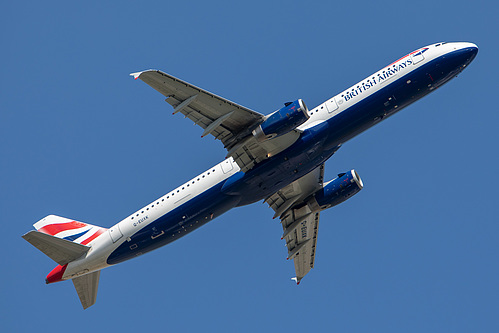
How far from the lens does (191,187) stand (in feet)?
172

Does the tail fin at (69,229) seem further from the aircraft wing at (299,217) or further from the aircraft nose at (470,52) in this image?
the aircraft nose at (470,52)

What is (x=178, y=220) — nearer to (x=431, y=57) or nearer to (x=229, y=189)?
(x=229, y=189)

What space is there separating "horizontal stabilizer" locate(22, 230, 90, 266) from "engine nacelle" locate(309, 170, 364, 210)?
2029cm

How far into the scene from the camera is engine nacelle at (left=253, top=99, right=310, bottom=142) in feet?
155

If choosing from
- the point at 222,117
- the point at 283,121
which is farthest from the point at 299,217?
the point at 222,117

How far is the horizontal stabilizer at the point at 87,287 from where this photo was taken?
5653 cm

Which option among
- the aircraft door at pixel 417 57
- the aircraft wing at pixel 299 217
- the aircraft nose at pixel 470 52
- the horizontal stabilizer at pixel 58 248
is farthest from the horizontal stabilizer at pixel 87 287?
the aircraft nose at pixel 470 52

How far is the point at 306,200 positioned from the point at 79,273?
20676mm

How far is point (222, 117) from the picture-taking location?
158 feet

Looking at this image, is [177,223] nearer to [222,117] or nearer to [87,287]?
[222,117]

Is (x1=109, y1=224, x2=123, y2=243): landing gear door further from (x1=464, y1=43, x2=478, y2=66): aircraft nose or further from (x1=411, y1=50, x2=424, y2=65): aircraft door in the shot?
(x1=464, y1=43, x2=478, y2=66): aircraft nose

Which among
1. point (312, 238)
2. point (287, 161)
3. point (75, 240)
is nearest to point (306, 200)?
point (312, 238)

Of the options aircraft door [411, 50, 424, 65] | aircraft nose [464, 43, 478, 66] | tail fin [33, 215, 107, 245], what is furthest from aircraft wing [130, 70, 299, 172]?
aircraft nose [464, 43, 478, 66]

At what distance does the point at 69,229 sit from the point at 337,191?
76.8ft
